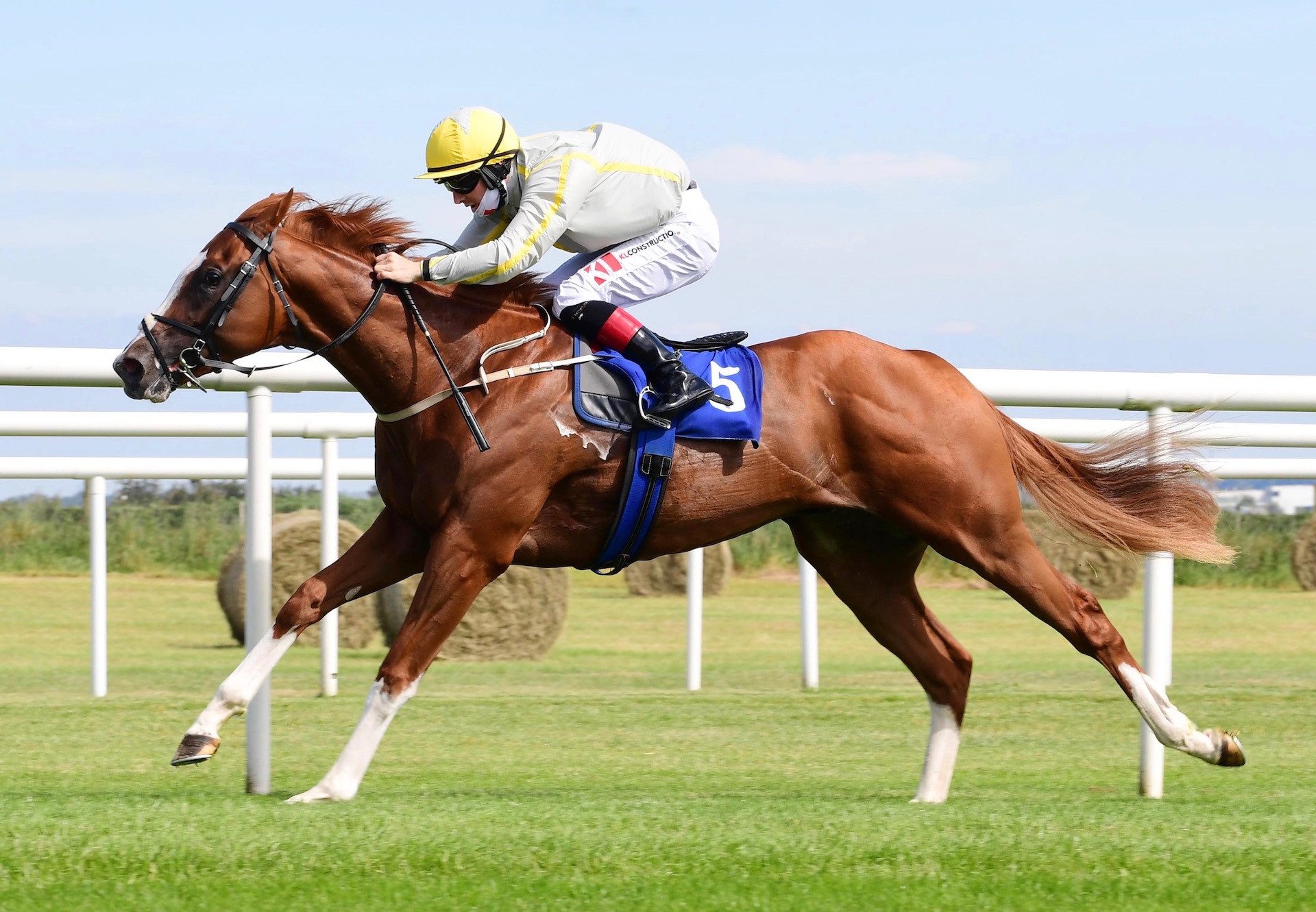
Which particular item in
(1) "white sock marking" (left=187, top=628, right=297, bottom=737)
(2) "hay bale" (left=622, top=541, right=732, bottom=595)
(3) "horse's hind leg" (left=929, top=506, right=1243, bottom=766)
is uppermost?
(3) "horse's hind leg" (left=929, top=506, right=1243, bottom=766)

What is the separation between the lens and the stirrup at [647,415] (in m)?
4.64

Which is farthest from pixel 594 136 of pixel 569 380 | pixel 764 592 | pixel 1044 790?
pixel 764 592

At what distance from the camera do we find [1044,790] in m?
5.42

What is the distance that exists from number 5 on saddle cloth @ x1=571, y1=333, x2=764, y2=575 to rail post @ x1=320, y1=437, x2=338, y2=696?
4076 millimetres

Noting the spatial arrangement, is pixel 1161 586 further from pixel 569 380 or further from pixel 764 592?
pixel 764 592

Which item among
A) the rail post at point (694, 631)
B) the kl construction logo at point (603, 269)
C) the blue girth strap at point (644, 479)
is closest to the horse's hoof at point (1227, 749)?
the blue girth strap at point (644, 479)

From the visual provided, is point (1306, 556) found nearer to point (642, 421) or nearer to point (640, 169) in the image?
point (640, 169)

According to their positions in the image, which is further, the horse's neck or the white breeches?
the white breeches

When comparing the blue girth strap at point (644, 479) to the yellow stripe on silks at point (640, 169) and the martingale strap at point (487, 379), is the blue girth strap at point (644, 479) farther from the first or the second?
the yellow stripe on silks at point (640, 169)

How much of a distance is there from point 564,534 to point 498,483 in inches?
13.7

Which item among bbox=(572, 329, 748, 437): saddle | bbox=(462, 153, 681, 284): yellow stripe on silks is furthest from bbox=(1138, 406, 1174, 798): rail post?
bbox=(462, 153, 681, 284): yellow stripe on silks

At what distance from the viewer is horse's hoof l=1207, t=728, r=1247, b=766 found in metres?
4.87

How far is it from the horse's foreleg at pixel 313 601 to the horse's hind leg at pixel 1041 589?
5.31 feet

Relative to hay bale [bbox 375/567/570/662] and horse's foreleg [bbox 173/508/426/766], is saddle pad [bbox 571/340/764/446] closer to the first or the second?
horse's foreleg [bbox 173/508/426/766]
